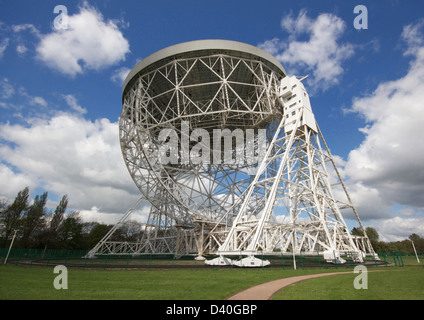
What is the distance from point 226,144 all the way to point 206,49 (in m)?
9.03

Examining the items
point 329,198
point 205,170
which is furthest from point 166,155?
point 329,198

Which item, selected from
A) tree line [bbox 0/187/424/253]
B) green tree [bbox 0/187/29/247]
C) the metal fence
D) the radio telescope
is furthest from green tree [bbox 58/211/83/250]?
the radio telescope

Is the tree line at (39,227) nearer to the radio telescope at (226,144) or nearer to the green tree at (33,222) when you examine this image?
the green tree at (33,222)

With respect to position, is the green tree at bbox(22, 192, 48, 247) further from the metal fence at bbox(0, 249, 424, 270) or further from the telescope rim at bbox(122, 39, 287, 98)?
the telescope rim at bbox(122, 39, 287, 98)

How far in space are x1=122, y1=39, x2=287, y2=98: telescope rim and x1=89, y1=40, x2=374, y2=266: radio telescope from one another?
0.25 feet

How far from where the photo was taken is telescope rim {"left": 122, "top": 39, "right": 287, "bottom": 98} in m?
17.9

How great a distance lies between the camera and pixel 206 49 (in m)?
17.9

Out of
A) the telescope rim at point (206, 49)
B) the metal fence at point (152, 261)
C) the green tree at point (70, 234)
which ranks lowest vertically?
the metal fence at point (152, 261)

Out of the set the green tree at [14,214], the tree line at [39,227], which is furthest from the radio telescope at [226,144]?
the green tree at [14,214]

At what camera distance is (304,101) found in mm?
19172

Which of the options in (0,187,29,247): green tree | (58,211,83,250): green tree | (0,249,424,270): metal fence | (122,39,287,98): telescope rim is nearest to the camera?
(0,249,424,270): metal fence

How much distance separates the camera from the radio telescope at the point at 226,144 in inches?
657

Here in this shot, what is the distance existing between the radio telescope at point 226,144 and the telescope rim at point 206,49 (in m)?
0.08
